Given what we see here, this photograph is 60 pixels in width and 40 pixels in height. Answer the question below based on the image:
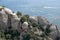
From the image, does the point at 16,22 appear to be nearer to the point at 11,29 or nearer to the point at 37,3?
the point at 11,29

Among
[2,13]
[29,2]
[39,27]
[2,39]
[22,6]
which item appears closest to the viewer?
[2,39]

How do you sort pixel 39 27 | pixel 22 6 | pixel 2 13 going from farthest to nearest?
→ pixel 22 6
pixel 39 27
pixel 2 13

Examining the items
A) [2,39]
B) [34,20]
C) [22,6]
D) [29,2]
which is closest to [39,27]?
Result: [34,20]

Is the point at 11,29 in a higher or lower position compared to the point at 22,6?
higher

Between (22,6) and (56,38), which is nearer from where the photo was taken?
(56,38)

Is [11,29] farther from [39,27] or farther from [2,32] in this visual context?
[39,27]

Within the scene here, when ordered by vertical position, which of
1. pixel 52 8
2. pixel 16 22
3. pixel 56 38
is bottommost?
pixel 52 8

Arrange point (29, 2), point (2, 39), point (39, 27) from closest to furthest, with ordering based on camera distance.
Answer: point (2, 39) < point (39, 27) < point (29, 2)

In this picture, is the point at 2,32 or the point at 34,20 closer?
A: the point at 2,32

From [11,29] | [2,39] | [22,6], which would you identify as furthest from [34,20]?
[22,6]
